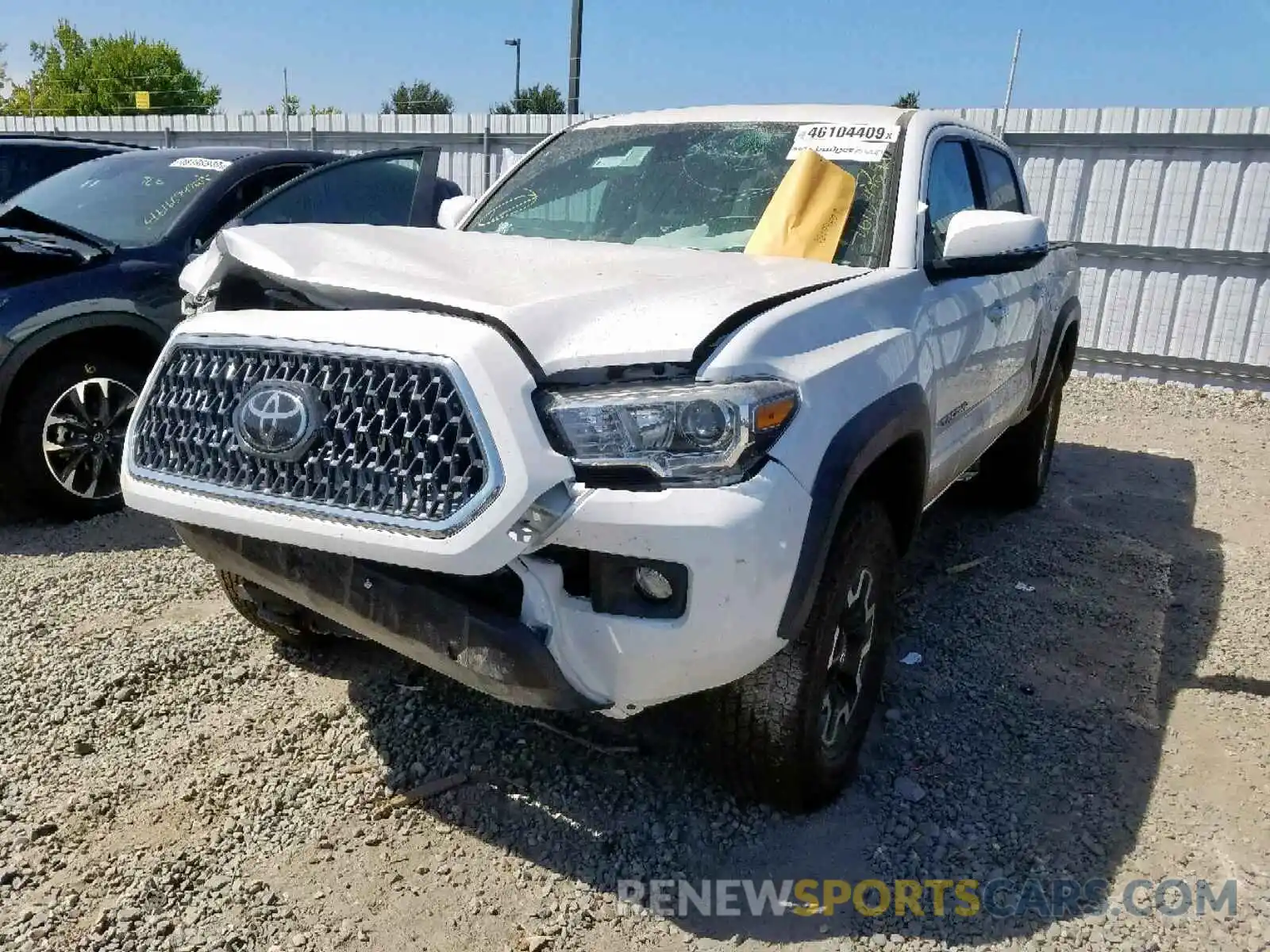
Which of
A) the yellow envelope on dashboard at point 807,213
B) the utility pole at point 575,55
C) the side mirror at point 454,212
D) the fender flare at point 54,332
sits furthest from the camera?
the utility pole at point 575,55

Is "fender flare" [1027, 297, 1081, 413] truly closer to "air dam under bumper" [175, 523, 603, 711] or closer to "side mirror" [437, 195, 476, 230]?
"side mirror" [437, 195, 476, 230]

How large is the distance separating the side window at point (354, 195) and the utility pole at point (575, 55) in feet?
25.1

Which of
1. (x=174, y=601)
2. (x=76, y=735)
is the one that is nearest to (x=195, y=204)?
(x=174, y=601)

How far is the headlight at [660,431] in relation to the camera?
6.19 ft

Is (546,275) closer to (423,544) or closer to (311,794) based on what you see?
(423,544)

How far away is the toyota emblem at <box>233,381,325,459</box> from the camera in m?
2.01

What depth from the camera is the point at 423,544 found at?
1.88m

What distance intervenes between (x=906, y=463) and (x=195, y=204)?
384cm

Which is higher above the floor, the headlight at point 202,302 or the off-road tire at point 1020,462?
the headlight at point 202,302

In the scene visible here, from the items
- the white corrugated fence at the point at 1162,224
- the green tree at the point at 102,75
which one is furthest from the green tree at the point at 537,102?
the white corrugated fence at the point at 1162,224

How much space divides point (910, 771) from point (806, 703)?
2.27ft

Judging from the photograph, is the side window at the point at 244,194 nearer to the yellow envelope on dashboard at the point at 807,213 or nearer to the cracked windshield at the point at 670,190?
the cracked windshield at the point at 670,190

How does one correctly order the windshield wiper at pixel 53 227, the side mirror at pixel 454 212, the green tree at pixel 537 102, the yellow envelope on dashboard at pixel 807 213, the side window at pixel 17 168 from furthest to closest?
the green tree at pixel 537 102, the side window at pixel 17 168, the windshield wiper at pixel 53 227, the side mirror at pixel 454 212, the yellow envelope on dashboard at pixel 807 213

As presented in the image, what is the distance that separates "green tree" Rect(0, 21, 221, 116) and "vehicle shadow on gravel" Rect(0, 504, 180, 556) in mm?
53612
